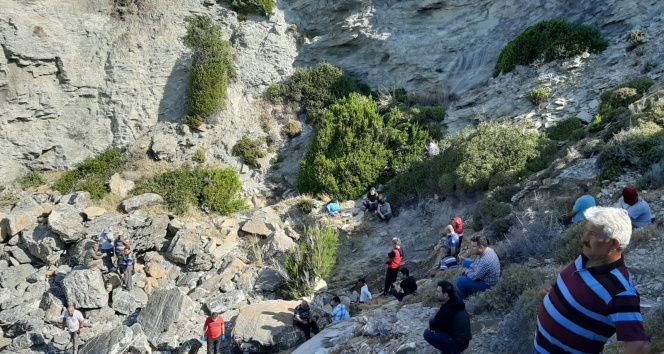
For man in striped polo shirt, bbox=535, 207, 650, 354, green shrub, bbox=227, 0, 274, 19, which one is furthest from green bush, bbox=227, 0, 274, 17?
man in striped polo shirt, bbox=535, 207, 650, 354

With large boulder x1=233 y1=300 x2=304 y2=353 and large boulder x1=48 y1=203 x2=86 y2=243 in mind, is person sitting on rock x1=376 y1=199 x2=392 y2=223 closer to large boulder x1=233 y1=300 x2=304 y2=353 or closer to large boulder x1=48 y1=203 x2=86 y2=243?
large boulder x1=233 y1=300 x2=304 y2=353

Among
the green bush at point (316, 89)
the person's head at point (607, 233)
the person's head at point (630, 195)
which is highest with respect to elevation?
the person's head at point (607, 233)

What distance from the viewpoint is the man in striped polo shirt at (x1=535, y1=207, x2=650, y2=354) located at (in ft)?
9.74

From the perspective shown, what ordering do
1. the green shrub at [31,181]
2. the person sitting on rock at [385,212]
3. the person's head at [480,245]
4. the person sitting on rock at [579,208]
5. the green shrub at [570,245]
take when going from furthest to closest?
the green shrub at [31,181] → the person sitting on rock at [385,212] → the person sitting on rock at [579,208] → the green shrub at [570,245] → the person's head at [480,245]

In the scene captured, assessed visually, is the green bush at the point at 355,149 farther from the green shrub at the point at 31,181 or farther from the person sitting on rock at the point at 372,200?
the green shrub at the point at 31,181

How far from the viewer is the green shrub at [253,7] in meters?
23.8

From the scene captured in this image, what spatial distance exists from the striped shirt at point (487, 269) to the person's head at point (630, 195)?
214 centimetres

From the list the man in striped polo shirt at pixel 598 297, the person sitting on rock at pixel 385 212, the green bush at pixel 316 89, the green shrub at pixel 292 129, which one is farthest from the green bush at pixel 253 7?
the man in striped polo shirt at pixel 598 297

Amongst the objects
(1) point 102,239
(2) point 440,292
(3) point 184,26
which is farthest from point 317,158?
(2) point 440,292

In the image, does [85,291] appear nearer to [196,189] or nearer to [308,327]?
[196,189]

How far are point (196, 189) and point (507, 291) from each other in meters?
14.4

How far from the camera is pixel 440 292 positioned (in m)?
5.75

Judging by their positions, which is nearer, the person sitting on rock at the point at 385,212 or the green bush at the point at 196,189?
the person sitting on rock at the point at 385,212

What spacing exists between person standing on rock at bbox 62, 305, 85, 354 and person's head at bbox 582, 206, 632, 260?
13.2 meters
